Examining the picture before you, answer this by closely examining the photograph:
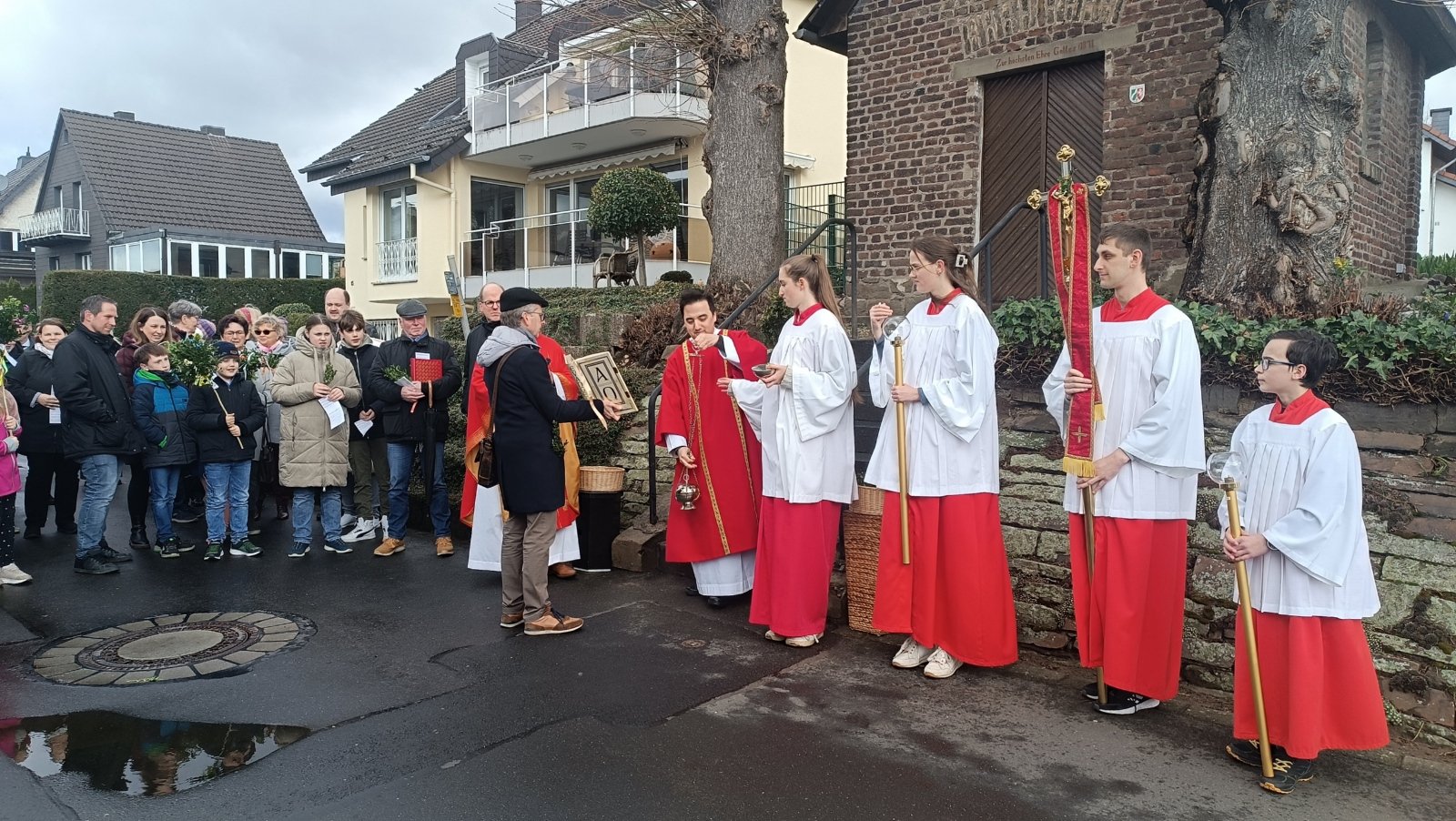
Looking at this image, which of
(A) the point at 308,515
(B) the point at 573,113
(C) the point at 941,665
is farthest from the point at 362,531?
(B) the point at 573,113

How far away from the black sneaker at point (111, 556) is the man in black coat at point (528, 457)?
3523mm

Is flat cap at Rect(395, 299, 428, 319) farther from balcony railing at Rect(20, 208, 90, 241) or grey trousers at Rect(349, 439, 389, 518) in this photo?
balcony railing at Rect(20, 208, 90, 241)

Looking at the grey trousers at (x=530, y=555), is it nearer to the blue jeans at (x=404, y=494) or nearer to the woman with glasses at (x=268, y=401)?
the blue jeans at (x=404, y=494)

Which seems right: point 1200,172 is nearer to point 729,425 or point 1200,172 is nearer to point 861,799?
point 729,425

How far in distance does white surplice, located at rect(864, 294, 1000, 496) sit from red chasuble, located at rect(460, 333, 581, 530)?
252 centimetres

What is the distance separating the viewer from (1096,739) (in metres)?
4.32

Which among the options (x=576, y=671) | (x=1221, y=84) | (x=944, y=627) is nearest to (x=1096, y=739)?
(x=944, y=627)

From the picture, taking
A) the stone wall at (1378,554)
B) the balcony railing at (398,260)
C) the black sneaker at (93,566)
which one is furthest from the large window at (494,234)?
the stone wall at (1378,554)

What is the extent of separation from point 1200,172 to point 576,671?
4896 millimetres

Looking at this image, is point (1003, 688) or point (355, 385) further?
point (355, 385)

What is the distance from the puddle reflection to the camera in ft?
13.2

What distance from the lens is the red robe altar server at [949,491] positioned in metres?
5.04

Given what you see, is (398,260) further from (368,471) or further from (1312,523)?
(1312,523)

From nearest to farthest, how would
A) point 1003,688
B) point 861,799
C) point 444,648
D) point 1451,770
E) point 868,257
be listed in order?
point 861,799
point 1451,770
point 1003,688
point 444,648
point 868,257
